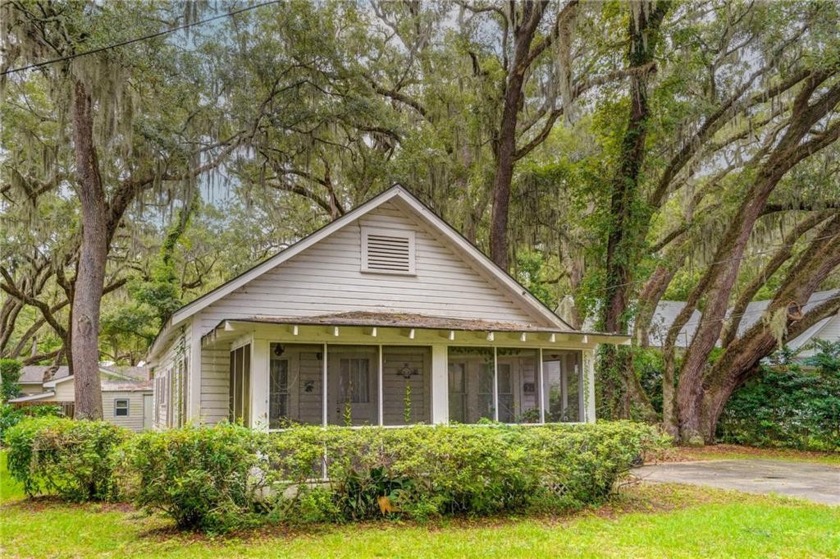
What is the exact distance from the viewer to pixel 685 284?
29.5 m

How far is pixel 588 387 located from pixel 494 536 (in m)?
5.60

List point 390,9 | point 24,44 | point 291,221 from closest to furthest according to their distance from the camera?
point 24,44 < point 390,9 < point 291,221

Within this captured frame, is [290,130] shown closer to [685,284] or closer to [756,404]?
[756,404]

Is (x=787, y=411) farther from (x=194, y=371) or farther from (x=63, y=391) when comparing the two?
(x=63, y=391)

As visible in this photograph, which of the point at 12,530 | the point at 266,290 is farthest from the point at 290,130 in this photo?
Result: the point at 12,530

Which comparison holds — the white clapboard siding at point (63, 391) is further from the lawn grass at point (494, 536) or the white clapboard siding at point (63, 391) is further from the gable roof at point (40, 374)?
the lawn grass at point (494, 536)

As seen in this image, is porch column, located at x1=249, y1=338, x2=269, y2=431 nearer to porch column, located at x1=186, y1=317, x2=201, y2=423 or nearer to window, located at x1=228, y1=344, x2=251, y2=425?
window, located at x1=228, y1=344, x2=251, y2=425

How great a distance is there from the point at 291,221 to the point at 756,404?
15.7 metres

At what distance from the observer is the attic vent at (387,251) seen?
1205 centimetres

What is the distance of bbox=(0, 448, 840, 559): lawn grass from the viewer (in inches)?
263

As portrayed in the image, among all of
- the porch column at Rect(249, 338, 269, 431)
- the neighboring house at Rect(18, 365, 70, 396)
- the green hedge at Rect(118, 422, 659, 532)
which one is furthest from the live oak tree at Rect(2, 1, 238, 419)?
the neighboring house at Rect(18, 365, 70, 396)

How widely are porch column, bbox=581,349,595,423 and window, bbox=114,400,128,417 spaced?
26.1m

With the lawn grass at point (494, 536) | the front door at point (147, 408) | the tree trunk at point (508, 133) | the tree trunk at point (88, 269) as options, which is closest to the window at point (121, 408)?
the front door at point (147, 408)

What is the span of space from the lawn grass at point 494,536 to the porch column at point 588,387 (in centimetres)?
306
